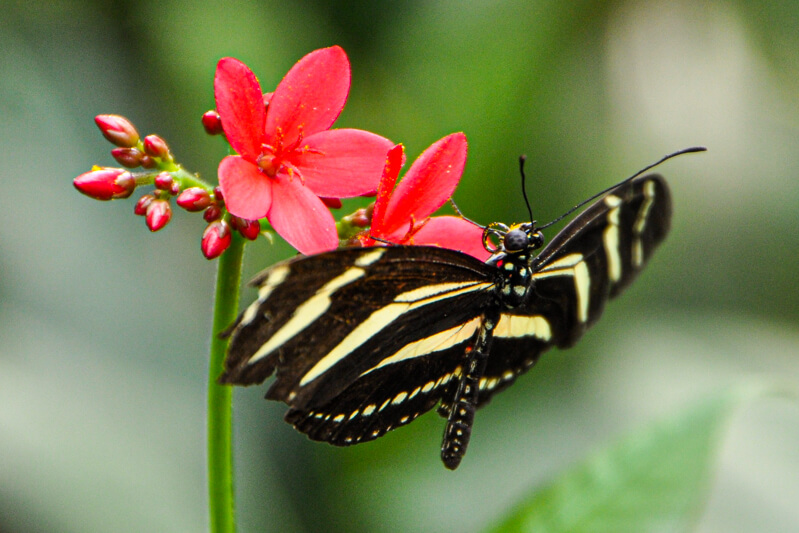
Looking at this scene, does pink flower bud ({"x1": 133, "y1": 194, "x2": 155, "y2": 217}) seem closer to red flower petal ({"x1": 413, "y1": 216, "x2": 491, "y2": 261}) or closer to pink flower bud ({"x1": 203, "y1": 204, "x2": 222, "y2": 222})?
pink flower bud ({"x1": 203, "y1": 204, "x2": 222, "y2": 222})

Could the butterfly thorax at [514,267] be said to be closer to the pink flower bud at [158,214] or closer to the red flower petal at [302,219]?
the red flower petal at [302,219]

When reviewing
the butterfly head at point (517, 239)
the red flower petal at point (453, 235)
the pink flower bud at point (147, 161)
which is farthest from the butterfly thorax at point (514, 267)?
the pink flower bud at point (147, 161)

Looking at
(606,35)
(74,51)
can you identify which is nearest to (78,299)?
(74,51)

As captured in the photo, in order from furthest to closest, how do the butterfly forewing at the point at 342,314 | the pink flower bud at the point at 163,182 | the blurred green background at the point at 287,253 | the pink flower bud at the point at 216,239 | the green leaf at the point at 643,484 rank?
1. the blurred green background at the point at 287,253
2. the green leaf at the point at 643,484
3. the pink flower bud at the point at 163,182
4. the pink flower bud at the point at 216,239
5. the butterfly forewing at the point at 342,314

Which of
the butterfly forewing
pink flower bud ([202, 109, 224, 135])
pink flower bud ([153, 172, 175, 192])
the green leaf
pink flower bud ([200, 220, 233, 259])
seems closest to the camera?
the butterfly forewing

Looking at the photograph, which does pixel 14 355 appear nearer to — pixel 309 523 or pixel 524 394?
pixel 309 523

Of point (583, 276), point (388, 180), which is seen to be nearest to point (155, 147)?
point (388, 180)

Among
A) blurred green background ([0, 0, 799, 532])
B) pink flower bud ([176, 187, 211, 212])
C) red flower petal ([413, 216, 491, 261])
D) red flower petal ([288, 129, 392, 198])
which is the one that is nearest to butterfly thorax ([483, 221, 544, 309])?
red flower petal ([413, 216, 491, 261])
